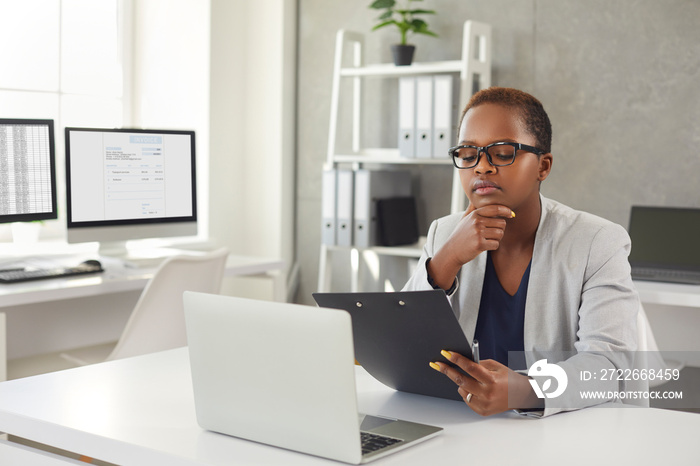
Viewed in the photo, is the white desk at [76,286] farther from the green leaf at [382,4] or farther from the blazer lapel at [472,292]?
the blazer lapel at [472,292]

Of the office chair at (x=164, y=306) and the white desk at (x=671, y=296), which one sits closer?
the office chair at (x=164, y=306)

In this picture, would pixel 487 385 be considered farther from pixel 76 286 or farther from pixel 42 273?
pixel 42 273

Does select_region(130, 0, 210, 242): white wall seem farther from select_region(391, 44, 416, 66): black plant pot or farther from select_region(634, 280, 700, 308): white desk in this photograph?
select_region(634, 280, 700, 308): white desk

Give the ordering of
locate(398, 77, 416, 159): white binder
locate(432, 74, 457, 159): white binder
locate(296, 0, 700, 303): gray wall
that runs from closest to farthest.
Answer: locate(296, 0, 700, 303): gray wall
locate(432, 74, 457, 159): white binder
locate(398, 77, 416, 159): white binder

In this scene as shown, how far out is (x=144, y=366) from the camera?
1462 millimetres

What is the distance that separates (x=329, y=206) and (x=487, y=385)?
266 centimetres

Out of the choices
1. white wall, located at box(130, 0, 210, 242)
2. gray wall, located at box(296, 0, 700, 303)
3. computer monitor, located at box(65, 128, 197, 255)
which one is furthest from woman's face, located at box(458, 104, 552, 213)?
white wall, located at box(130, 0, 210, 242)

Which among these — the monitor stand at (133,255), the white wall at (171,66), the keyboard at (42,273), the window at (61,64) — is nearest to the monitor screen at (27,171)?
the keyboard at (42,273)

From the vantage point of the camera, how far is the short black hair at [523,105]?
1418 mm

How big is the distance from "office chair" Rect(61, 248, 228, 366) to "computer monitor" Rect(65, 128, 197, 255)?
55cm

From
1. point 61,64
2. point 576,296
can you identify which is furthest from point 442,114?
point 576,296

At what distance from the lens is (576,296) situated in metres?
1.39

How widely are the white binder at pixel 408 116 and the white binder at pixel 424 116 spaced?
20 mm

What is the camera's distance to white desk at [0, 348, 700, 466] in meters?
0.99
